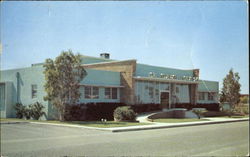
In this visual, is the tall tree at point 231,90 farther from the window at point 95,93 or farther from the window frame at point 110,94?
the window at point 95,93

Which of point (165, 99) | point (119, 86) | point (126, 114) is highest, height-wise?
point (119, 86)

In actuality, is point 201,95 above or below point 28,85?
below

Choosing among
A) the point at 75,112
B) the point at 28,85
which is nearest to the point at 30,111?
the point at 28,85

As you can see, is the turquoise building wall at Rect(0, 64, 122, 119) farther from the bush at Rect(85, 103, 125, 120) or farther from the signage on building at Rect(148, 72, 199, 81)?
the signage on building at Rect(148, 72, 199, 81)

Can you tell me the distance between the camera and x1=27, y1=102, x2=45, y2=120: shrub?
24859mm

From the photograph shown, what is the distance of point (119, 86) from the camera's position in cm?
2939

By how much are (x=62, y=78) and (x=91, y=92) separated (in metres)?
5.22

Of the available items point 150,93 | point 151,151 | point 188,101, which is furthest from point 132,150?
point 188,101

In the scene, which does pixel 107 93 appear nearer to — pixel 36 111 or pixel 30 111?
pixel 36 111

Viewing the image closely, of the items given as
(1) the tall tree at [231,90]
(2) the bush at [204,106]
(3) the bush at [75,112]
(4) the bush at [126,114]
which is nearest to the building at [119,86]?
(2) the bush at [204,106]

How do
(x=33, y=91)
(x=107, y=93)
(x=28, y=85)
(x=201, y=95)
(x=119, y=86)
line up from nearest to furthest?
(x=33, y=91) < (x=28, y=85) < (x=107, y=93) < (x=119, y=86) < (x=201, y=95)

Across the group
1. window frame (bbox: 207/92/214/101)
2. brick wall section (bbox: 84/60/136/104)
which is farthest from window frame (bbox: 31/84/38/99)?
window frame (bbox: 207/92/214/101)

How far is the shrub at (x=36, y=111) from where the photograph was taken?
2486 cm

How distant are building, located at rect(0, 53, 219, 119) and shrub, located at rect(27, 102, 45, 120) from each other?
38 centimetres
